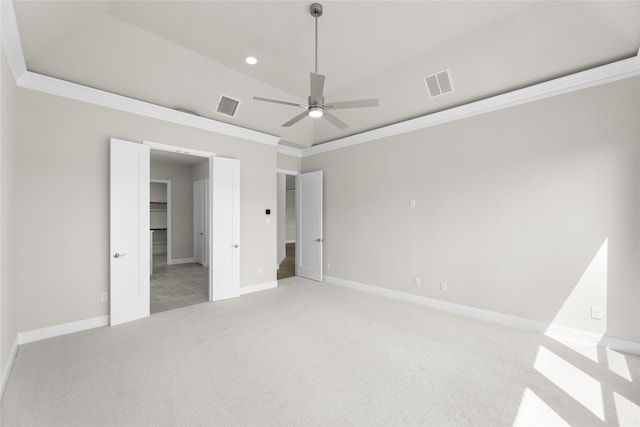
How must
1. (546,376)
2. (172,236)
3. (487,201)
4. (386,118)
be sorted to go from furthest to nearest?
A: (172,236) < (386,118) < (487,201) < (546,376)

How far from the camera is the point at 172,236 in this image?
792 cm

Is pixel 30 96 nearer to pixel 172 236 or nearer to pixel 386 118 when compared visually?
pixel 386 118

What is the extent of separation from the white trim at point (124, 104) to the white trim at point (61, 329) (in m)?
2.71

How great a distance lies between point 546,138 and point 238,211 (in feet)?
14.9

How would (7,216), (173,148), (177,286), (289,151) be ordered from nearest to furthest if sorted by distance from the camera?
(7,216) < (173,148) < (177,286) < (289,151)

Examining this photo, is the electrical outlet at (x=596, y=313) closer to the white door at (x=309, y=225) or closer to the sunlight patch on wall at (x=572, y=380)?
the sunlight patch on wall at (x=572, y=380)

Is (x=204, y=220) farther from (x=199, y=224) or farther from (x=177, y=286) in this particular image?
(x=177, y=286)

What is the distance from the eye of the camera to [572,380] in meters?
2.40

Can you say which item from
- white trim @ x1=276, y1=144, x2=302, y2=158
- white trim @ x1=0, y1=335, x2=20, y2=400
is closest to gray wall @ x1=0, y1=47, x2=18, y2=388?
white trim @ x1=0, y1=335, x2=20, y2=400

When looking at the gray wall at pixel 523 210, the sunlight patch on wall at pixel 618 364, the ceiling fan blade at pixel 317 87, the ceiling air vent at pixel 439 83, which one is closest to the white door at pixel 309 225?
the gray wall at pixel 523 210

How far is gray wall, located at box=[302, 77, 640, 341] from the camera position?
2.94 m

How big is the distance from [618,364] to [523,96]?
3.05m

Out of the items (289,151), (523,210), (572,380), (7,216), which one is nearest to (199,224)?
(289,151)

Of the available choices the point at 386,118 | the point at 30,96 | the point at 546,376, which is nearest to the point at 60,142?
the point at 30,96
